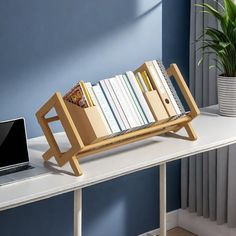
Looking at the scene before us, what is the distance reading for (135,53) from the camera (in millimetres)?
2600

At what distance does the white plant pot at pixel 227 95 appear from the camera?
7.74ft

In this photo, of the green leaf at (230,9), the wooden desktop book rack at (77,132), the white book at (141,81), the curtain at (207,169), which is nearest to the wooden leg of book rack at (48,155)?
the wooden desktop book rack at (77,132)

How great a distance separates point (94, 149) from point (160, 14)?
42.3 inches

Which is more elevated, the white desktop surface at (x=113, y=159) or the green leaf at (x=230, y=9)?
the green leaf at (x=230, y=9)

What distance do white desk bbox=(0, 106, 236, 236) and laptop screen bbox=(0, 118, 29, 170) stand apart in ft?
0.27

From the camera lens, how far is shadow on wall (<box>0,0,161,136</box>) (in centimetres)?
216

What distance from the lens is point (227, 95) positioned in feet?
7.80

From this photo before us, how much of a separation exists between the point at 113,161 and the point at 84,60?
0.68 meters

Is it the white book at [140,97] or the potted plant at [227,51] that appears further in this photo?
the potted plant at [227,51]

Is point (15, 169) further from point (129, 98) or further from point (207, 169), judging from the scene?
point (207, 169)

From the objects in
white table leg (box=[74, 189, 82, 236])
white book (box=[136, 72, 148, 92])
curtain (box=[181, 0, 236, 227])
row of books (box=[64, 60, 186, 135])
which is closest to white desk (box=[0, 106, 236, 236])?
white table leg (box=[74, 189, 82, 236])

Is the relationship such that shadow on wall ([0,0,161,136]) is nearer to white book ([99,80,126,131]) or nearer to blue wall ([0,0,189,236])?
blue wall ([0,0,189,236])

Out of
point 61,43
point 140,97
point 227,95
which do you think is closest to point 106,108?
point 140,97

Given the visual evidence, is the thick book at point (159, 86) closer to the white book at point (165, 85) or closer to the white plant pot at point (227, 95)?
the white book at point (165, 85)
